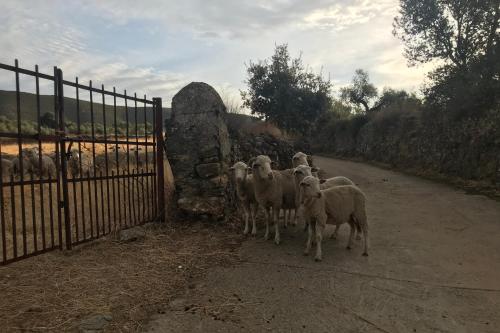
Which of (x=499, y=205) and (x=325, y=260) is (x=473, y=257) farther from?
(x=499, y=205)

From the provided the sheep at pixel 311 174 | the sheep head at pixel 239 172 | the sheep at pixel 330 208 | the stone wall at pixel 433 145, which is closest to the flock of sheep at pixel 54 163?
the sheep head at pixel 239 172

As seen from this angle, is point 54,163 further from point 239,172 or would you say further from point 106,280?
point 106,280

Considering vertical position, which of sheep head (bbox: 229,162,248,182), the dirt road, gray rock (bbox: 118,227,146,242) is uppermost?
sheep head (bbox: 229,162,248,182)

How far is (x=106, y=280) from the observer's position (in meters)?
5.03

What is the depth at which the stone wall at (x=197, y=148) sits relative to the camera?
8469 mm

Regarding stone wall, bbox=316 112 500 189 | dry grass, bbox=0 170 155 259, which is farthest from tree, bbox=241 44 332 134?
dry grass, bbox=0 170 155 259

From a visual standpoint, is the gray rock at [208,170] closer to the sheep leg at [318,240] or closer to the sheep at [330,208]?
the sheep at [330,208]

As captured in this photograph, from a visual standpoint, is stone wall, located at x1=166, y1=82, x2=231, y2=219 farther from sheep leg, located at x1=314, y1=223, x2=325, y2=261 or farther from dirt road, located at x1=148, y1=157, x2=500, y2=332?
sheep leg, located at x1=314, y1=223, x2=325, y2=261

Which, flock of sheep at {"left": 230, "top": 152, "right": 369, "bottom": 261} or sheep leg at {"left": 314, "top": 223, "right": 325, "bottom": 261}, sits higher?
flock of sheep at {"left": 230, "top": 152, "right": 369, "bottom": 261}

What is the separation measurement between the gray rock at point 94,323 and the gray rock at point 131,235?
2917 mm

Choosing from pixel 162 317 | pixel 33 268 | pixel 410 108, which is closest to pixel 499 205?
pixel 162 317

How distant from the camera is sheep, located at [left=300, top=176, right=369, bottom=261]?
6227 millimetres

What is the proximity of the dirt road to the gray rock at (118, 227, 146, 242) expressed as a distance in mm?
2022

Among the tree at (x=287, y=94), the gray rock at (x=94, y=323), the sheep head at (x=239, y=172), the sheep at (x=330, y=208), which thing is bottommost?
the gray rock at (x=94, y=323)
